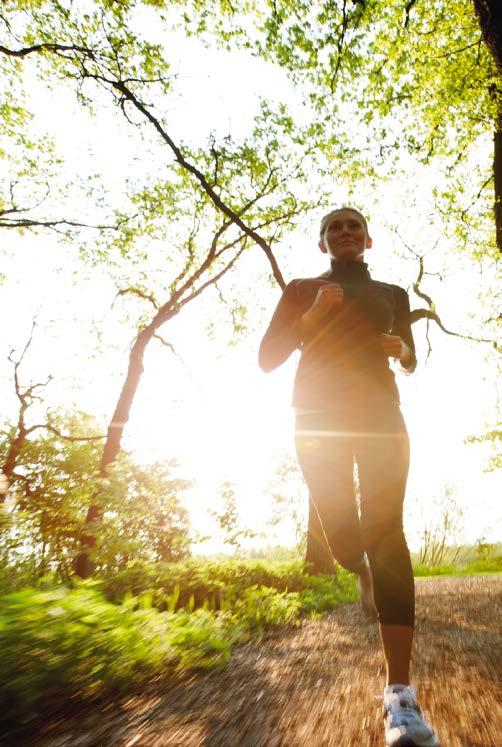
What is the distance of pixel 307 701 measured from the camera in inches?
83.7

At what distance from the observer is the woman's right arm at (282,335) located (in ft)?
8.64

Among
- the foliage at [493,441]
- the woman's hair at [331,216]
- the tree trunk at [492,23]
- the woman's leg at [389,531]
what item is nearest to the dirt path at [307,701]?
the woman's leg at [389,531]

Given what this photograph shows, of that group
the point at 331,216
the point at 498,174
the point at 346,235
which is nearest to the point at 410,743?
the point at 346,235

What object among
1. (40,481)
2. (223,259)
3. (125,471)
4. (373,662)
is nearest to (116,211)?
(223,259)

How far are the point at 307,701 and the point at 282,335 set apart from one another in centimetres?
179

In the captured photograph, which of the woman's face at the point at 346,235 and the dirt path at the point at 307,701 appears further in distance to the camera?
the woman's face at the point at 346,235

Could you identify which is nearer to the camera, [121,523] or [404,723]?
[404,723]

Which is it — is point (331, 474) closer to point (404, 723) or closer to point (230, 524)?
point (404, 723)

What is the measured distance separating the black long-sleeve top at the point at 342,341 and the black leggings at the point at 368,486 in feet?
0.34

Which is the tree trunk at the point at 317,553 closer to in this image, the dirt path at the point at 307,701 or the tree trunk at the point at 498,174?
the dirt path at the point at 307,701

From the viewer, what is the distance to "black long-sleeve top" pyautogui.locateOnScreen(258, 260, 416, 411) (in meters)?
2.30

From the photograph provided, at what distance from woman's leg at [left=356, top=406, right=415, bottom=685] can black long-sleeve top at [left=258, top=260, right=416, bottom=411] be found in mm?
199

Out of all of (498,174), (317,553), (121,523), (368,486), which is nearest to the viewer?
(368,486)

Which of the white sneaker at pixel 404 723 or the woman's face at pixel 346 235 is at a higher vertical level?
the woman's face at pixel 346 235
